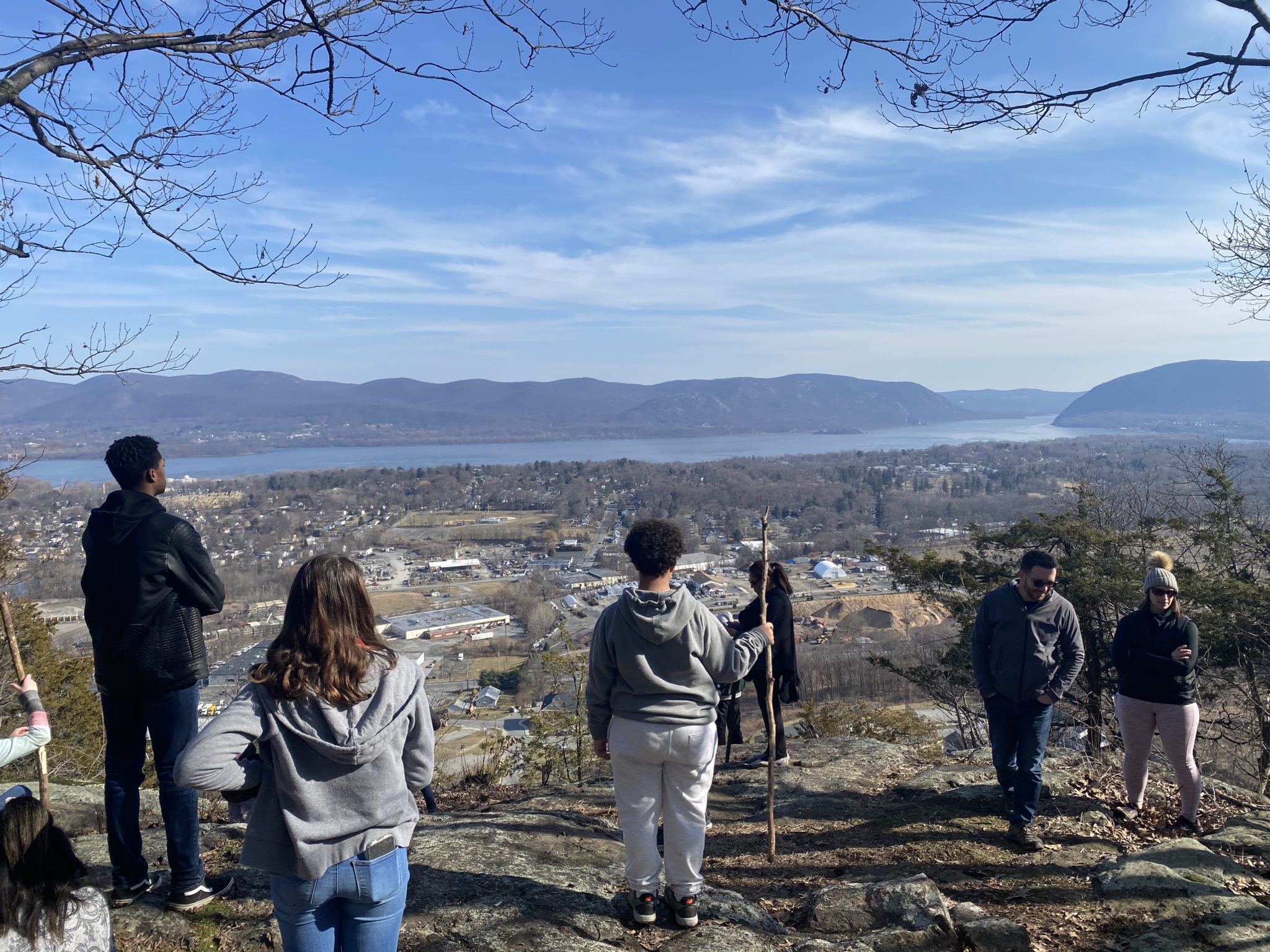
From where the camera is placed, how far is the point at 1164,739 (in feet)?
16.4

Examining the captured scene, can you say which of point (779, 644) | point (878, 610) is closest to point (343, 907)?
→ point (779, 644)

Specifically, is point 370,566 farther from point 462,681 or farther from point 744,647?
point 744,647

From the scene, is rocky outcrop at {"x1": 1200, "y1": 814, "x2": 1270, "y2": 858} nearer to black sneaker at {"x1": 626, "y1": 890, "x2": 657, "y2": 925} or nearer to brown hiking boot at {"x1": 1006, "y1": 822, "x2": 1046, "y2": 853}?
brown hiking boot at {"x1": 1006, "y1": 822, "x2": 1046, "y2": 853}

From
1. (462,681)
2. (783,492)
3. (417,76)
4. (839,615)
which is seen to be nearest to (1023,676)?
(417,76)

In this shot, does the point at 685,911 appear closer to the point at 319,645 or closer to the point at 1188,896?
the point at 319,645

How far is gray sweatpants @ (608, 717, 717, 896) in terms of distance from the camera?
11.1 ft

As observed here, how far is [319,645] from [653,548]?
60.8 inches

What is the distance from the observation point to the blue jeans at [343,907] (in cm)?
223

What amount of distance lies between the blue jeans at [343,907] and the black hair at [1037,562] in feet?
13.5

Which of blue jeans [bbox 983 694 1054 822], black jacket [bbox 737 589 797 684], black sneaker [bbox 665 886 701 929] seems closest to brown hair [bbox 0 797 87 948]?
black sneaker [bbox 665 886 701 929]

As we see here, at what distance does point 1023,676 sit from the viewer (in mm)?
4887

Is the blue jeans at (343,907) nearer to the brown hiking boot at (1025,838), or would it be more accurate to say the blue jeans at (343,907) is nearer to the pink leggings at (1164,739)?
the brown hiking boot at (1025,838)

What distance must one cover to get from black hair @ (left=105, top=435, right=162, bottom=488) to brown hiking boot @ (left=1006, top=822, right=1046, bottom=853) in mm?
5413

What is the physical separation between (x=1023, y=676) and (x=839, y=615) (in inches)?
917
